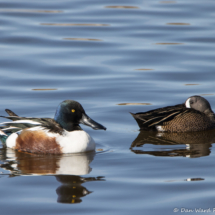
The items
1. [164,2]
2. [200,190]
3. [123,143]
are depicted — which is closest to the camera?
[200,190]

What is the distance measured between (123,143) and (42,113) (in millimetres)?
1869

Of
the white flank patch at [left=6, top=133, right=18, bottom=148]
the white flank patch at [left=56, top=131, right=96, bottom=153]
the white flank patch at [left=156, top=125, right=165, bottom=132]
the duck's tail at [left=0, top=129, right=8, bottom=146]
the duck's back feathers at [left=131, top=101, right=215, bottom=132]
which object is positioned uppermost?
the duck's back feathers at [left=131, top=101, right=215, bottom=132]

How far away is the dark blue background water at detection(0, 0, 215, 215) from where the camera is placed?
5.43 metres

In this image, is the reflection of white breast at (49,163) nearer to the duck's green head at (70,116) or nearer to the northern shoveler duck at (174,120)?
the duck's green head at (70,116)

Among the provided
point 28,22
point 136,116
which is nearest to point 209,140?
point 136,116

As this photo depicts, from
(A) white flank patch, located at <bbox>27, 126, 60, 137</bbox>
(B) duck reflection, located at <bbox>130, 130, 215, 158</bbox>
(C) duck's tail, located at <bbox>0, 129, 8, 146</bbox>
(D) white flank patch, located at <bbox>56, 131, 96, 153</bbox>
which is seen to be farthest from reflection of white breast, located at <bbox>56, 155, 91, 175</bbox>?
(C) duck's tail, located at <bbox>0, 129, 8, 146</bbox>

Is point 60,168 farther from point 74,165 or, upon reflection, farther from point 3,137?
point 3,137

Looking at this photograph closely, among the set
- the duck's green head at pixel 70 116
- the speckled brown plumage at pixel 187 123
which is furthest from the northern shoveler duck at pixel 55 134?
the speckled brown plumage at pixel 187 123

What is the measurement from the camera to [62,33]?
1450 cm

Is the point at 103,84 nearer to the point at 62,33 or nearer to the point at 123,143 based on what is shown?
the point at 123,143

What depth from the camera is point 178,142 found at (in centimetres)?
763

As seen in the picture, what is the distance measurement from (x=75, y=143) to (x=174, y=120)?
2.08m

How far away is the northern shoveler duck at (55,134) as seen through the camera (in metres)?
6.88

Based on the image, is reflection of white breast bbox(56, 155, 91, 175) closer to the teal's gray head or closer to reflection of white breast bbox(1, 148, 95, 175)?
reflection of white breast bbox(1, 148, 95, 175)
